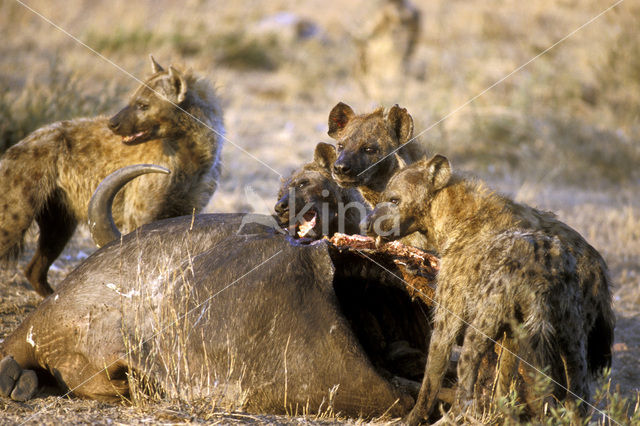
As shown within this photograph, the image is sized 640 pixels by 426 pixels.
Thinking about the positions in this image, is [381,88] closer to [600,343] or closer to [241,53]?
[241,53]

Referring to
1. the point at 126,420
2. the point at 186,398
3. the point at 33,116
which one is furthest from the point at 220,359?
the point at 33,116

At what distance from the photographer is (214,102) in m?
5.46

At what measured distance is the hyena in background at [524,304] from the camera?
114 inches

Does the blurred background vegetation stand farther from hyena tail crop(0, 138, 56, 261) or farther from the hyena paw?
the hyena paw

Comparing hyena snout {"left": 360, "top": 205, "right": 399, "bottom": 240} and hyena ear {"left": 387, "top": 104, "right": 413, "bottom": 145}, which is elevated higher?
hyena ear {"left": 387, "top": 104, "right": 413, "bottom": 145}

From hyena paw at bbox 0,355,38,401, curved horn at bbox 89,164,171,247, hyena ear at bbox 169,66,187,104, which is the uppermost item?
hyena ear at bbox 169,66,187,104

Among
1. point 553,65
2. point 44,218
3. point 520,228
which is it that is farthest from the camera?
point 553,65

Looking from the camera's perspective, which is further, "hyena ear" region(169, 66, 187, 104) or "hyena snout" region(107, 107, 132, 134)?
"hyena ear" region(169, 66, 187, 104)

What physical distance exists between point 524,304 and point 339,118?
2481mm

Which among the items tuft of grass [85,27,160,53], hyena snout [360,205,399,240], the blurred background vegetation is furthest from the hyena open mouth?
tuft of grass [85,27,160,53]

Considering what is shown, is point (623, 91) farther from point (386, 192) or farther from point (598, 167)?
point (386, 192)

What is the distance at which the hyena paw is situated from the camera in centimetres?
341

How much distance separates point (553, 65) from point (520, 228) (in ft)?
29.3

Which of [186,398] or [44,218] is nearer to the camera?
[186,398]
